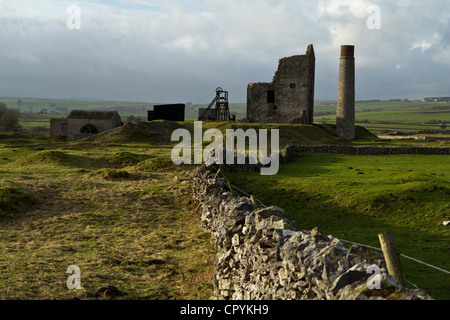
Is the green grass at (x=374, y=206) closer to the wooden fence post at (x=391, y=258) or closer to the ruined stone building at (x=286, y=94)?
the wooden fence post at (x=391, y=258)

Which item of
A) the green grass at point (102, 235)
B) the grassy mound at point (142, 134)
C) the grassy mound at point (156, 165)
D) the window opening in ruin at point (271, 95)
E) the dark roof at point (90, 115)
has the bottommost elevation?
the green grass at point (102, 235)

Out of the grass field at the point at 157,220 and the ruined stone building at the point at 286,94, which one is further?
the ruined stone building at the point at 286,94

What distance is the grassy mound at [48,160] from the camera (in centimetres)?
3108

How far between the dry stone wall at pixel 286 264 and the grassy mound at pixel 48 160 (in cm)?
1964

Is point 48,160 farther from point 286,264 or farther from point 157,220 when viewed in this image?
point 286,264

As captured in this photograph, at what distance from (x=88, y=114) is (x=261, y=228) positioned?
5591 centimetres

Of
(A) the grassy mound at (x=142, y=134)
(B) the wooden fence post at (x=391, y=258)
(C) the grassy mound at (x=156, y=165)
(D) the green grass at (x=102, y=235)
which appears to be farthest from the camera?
(A) the grassy mound at (x=142, y=134)

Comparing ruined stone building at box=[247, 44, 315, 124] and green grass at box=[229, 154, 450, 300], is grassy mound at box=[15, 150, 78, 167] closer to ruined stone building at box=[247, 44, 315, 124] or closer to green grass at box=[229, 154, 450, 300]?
green grass at box=[229, 154, 450, 300]

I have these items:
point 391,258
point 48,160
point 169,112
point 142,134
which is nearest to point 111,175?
point 48,160

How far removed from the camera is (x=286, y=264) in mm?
8781

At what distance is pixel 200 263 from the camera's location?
45.1 ft

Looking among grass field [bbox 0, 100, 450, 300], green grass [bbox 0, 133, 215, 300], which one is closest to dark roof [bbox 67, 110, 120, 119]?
grass field [bbox 0, 100, 450, 300]

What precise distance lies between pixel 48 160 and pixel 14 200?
12.4m

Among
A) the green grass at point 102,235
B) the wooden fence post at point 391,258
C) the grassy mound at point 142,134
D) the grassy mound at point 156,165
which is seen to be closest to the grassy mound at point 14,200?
the green grass at point 102,235
